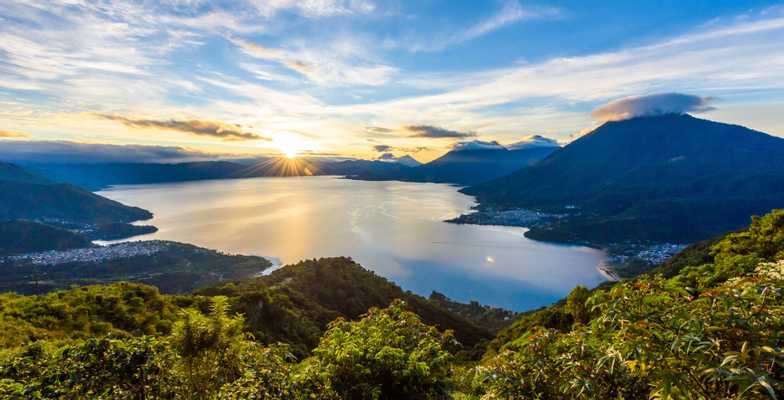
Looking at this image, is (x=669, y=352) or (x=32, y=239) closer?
(x=669, y=352)

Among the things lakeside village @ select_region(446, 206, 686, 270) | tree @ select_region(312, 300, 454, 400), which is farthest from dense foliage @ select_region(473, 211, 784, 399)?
lakeside village @ select_region(446, 206, 686, 270)

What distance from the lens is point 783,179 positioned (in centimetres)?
19912

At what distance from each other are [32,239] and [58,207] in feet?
241

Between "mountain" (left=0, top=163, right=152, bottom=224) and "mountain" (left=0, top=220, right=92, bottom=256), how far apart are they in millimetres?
39758

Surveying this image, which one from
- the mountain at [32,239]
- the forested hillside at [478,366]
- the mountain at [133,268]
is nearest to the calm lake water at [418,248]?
the mountain at [133,268]

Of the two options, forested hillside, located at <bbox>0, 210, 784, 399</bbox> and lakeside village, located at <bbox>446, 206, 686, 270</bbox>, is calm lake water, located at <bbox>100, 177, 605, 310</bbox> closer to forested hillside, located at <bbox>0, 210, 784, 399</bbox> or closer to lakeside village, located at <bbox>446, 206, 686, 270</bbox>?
lakeside village, located at <bbox>446, 206, 686, 270</bbox>

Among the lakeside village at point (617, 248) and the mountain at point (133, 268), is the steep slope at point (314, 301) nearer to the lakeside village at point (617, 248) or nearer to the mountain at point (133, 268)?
the mountain at point (133, 268)

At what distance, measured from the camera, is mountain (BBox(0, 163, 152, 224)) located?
182125mm

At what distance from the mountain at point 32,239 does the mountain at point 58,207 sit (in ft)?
130

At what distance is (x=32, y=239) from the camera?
13162 cm

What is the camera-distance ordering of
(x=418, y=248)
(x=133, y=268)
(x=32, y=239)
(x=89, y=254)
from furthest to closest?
(x=32, y=239)
(x=418, y=248)
(x=89, y=254)
(x=133, y=268)

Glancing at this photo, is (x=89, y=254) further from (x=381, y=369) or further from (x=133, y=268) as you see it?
(x=381, y=369)

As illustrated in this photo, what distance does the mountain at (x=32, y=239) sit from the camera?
127000 millimetres

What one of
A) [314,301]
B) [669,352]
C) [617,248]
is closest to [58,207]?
[314,301]
